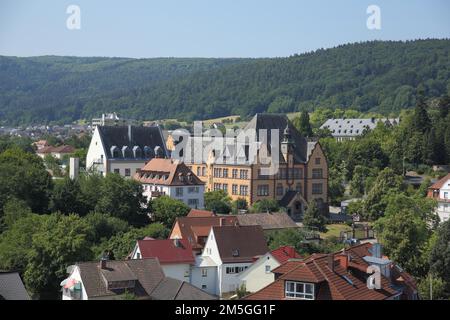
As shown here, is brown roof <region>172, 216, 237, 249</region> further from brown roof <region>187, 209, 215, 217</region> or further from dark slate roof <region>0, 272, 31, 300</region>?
dark slate roof <region>0, 272, 31, 300</region>

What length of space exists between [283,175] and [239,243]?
18.9 metres

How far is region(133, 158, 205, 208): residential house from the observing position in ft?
144

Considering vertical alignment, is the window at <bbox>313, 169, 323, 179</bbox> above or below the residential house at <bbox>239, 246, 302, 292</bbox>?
above

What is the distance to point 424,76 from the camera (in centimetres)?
14912

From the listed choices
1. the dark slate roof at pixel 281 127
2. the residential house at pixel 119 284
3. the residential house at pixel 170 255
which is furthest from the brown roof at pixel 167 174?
the residential house at pixel 119 284

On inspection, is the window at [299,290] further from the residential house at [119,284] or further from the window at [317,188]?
the window at [317,188]

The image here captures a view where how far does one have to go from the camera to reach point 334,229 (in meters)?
43.0

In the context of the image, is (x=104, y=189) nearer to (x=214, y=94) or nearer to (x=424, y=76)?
(x=424, y=76)

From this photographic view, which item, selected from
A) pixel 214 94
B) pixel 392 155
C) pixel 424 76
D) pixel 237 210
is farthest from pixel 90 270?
pixel 214 94

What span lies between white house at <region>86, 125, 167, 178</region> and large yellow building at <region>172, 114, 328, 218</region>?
3.01 meters

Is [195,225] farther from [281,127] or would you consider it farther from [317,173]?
[281,127]

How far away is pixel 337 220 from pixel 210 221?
13774mm

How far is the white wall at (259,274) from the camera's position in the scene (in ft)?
86.1

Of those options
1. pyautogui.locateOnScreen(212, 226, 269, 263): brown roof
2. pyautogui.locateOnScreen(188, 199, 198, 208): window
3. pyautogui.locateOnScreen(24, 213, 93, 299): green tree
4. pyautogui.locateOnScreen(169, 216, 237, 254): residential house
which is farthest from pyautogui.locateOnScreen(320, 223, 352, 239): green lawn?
pyautogui.locateOnScreen(24, 213, 93, 299): green tree
